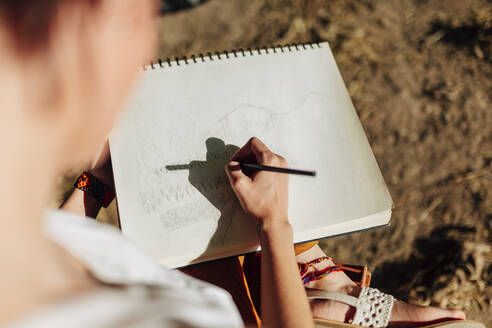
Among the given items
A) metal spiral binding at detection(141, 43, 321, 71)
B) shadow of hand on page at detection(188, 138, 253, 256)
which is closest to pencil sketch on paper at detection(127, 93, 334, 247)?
shadow of hand on page at detection(188, 138, 253, 256)

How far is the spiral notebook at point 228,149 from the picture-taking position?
69 centimetres

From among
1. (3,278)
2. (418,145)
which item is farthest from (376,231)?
(3,278)

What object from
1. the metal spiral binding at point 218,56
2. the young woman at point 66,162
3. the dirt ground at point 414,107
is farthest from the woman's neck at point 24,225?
the dirt ground at point 414,107

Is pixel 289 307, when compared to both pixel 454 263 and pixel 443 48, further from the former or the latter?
pixel 443 48

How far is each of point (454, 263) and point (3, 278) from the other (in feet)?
4.24

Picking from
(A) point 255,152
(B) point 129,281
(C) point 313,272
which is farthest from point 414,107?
(B) point 129,281

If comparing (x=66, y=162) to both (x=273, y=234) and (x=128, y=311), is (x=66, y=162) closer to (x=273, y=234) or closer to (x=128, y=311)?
(x=128, y=311)

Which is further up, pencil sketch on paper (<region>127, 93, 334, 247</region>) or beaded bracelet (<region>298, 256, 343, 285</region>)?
pencil sketch on paper (<region>127, 93, 334, 247</region>)

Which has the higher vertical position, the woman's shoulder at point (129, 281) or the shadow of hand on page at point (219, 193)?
the shadow of hand on page at point (219, 193)

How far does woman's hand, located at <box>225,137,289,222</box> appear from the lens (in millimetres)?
682

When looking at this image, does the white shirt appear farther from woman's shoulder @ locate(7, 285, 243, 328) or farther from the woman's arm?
the woman's arm

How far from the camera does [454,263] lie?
1.22 m

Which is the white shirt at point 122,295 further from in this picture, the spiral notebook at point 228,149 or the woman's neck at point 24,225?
the spiral notebook at point 228,149

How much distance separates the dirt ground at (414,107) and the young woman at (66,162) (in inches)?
36.9
